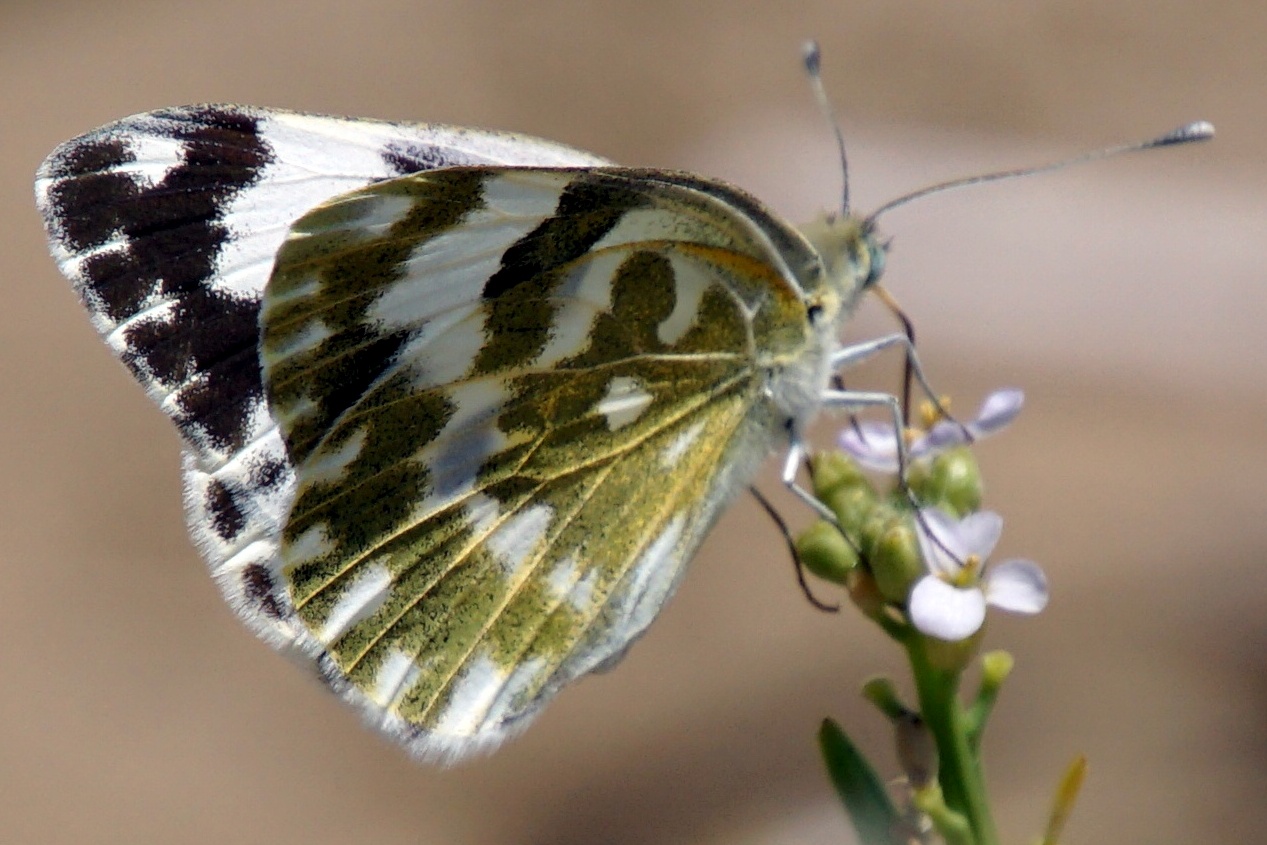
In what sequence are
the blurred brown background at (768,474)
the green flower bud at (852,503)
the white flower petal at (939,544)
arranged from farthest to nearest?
the blurred brown background at (768,474)
the green flower bud at (852,503)
the white flower petal at (939,544)

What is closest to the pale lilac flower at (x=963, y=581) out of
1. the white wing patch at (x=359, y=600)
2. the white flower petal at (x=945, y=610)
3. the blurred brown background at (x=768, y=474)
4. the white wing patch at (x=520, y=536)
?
the white flower petal at (x=945, y=610)

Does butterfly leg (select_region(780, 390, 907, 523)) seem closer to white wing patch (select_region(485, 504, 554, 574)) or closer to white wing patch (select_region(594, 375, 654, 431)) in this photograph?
white wing patch (select_region(594, 375, 654, 431))

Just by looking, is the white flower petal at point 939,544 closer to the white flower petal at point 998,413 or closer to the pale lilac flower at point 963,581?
the pale lilac flower at point 963,581

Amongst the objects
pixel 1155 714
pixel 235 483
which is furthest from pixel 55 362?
pixel 1155 714

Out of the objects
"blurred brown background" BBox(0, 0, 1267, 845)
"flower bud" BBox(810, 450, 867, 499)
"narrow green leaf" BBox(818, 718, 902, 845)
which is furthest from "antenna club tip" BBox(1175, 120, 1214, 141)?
"blurred brown background" BBox(0, 0, 1267, 845)

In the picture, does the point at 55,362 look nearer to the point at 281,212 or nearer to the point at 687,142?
the point at 687,142

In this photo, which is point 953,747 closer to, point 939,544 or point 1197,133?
point 939,544
